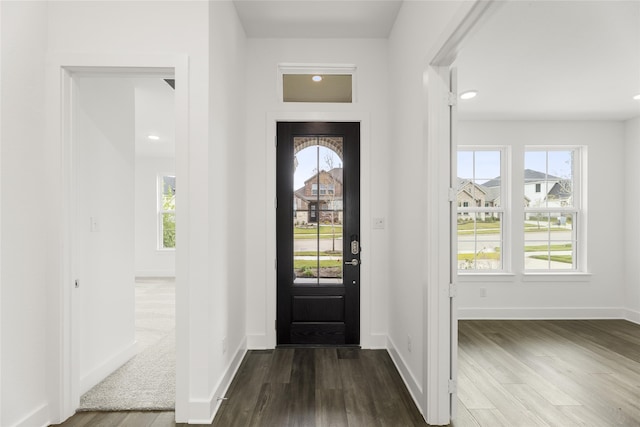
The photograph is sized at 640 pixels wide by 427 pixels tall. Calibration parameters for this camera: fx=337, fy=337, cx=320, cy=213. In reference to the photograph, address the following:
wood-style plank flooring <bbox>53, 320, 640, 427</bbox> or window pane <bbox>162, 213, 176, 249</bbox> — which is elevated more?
window pane <bbox>162, 213, 176, 249</bbox>

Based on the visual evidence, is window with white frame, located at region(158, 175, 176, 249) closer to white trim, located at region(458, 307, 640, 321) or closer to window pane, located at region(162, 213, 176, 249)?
window pane, located at region(162, 213, 176, 249)

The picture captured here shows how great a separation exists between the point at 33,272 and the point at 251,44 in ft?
8.52

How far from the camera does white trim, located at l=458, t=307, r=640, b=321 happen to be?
4.48 metres

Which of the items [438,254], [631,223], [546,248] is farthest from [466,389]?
[631,223]

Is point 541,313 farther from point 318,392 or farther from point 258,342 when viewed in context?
point 258,342

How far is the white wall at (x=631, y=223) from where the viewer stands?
14.3 feet


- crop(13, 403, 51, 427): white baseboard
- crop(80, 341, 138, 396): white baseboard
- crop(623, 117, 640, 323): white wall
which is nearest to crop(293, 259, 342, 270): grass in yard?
crop(80, 341, 138, 396): white baseboard

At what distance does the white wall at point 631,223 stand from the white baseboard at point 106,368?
5.96m

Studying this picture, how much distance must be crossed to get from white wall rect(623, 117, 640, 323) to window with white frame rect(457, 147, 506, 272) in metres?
1.60

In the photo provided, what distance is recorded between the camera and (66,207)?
7.01 feet

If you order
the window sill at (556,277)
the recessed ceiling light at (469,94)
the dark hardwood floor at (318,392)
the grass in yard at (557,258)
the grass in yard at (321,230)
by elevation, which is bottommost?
the dark hardwood floor at (318,392)

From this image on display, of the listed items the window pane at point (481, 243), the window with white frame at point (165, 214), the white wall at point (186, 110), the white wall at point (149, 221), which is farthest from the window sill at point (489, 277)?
the window with white frame at point (165, 214)

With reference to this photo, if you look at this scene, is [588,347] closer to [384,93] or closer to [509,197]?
[509,197]

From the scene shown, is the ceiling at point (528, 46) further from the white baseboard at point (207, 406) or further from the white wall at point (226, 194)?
the white baseboard at point (207, 406)
